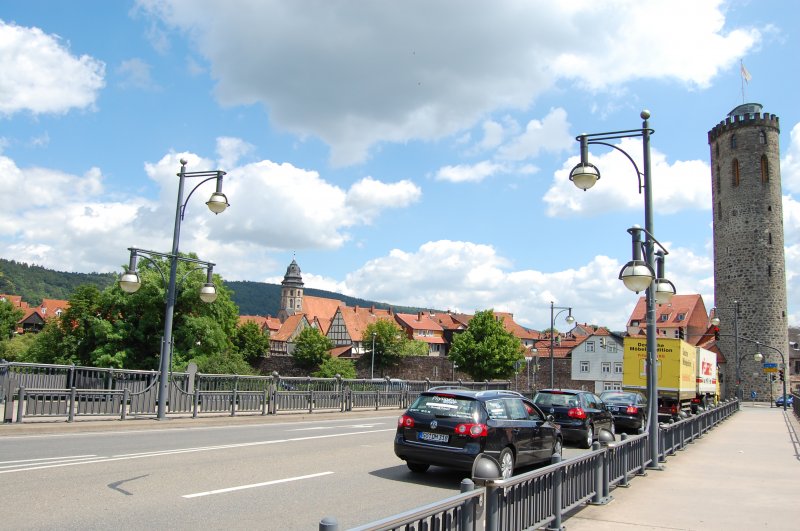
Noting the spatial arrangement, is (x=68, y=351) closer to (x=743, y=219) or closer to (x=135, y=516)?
(x=135, y=516)

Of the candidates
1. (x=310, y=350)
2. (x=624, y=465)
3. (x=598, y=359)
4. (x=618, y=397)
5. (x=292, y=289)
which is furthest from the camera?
(x=292, y=289)

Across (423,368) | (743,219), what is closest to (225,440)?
(743,219)

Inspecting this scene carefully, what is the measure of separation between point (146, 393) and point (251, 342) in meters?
90.9

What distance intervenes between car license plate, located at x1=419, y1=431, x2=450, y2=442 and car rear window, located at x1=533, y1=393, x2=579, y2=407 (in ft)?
23.4

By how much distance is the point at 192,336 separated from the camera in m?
43.5

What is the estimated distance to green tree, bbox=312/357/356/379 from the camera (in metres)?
88.6

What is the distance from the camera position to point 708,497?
972 centimetres

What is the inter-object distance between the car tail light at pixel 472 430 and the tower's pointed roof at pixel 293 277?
561ft

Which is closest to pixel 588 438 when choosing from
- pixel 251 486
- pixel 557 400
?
pixel 557 400

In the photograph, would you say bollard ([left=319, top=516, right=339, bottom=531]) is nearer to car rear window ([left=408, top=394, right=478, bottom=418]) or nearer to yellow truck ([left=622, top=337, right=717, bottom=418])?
car rear window ([left=408, top=394, right=478, bottom=418])

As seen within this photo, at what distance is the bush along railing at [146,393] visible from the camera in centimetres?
1565

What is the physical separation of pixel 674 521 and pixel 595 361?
7621cm

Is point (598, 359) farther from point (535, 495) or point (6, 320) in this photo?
point (535, 495)

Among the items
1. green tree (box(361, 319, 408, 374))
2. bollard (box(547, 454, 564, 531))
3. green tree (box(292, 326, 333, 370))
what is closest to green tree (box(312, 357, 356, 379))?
green tree (box(292, 326, 333, 370))
